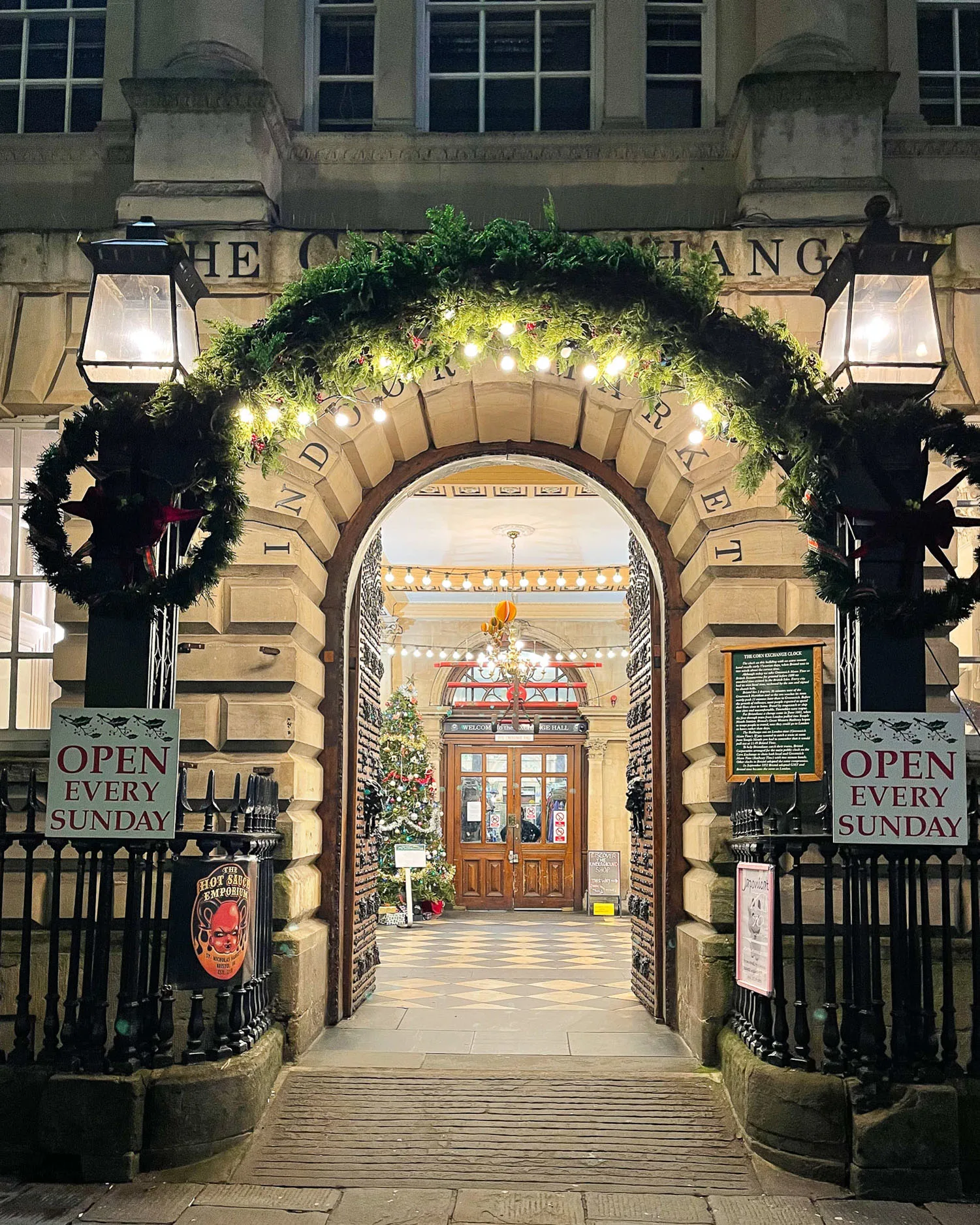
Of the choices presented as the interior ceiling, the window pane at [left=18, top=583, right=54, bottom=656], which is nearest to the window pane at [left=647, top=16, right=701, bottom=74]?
the window pane at [left=18, top=583, right=54, bottom=656]

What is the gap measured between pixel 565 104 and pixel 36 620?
5.16 m

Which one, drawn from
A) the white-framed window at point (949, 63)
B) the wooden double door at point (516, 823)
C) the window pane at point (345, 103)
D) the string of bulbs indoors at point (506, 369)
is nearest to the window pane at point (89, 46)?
the window pane at point (345, 103)

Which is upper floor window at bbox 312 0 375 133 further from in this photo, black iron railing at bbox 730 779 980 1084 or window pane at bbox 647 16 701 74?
black iron railing at bbox 730 779 980 1084

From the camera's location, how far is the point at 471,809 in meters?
22.1

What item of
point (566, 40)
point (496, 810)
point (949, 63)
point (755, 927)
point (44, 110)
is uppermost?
point (566, 40)

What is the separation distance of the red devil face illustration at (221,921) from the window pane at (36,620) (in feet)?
9.94

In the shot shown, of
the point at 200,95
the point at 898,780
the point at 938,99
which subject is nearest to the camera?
the point at 898,780

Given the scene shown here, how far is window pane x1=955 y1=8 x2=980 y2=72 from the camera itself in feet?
29.1

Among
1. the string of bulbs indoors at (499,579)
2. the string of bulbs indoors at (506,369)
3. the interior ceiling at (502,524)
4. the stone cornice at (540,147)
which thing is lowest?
the string of bulbs indoors at (506,369)

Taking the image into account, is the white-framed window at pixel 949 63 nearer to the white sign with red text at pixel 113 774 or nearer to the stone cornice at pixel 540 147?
the stone cornice at pixel 540 147

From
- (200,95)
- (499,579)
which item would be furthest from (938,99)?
(499,579)

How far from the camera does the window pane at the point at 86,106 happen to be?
8930 millimetres

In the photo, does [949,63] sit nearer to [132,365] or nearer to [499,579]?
[132,365]

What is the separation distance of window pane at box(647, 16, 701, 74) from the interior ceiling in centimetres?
600
